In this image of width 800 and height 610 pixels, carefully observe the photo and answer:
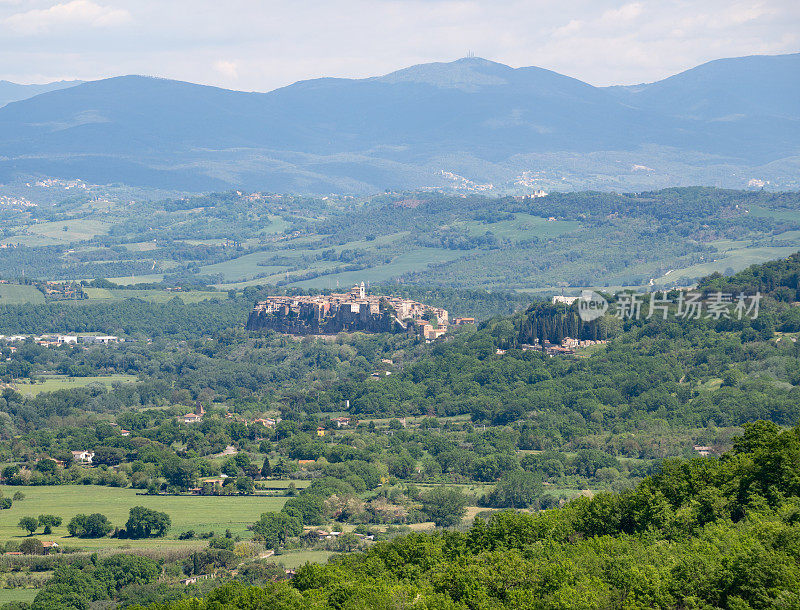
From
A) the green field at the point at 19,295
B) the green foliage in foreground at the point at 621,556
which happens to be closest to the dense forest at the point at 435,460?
the green foliage in foreground at the point at 621,556

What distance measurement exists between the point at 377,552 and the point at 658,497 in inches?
359

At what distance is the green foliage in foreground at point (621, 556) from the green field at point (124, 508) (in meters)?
19.8

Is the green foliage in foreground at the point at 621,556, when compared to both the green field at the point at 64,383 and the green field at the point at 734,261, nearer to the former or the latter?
the green field at the point at 64,383

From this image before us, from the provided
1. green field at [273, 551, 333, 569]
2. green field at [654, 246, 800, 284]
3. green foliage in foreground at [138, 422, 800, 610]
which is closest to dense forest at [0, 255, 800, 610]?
green foliage in foreground at [138, 422, 800, 610]

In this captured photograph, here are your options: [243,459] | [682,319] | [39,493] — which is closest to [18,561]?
[39,493]

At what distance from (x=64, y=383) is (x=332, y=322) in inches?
1082

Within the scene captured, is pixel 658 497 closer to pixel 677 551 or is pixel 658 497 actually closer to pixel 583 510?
pixel 583 510

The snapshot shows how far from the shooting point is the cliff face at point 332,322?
5032 inches

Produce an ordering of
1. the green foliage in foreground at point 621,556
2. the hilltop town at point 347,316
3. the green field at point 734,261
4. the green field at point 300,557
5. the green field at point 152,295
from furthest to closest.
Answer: the green field at point 734,261, the green field at point 152,295, the hilltop town at point 347,316, the green field at point 300,557, the green foliage in foreground at point 621,556

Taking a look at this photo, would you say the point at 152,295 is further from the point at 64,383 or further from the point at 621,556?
the point at 621,556

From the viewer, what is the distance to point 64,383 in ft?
374

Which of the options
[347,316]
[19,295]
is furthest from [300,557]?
[19,295]

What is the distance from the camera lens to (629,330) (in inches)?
3900

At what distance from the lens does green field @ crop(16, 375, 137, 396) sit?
109 m
